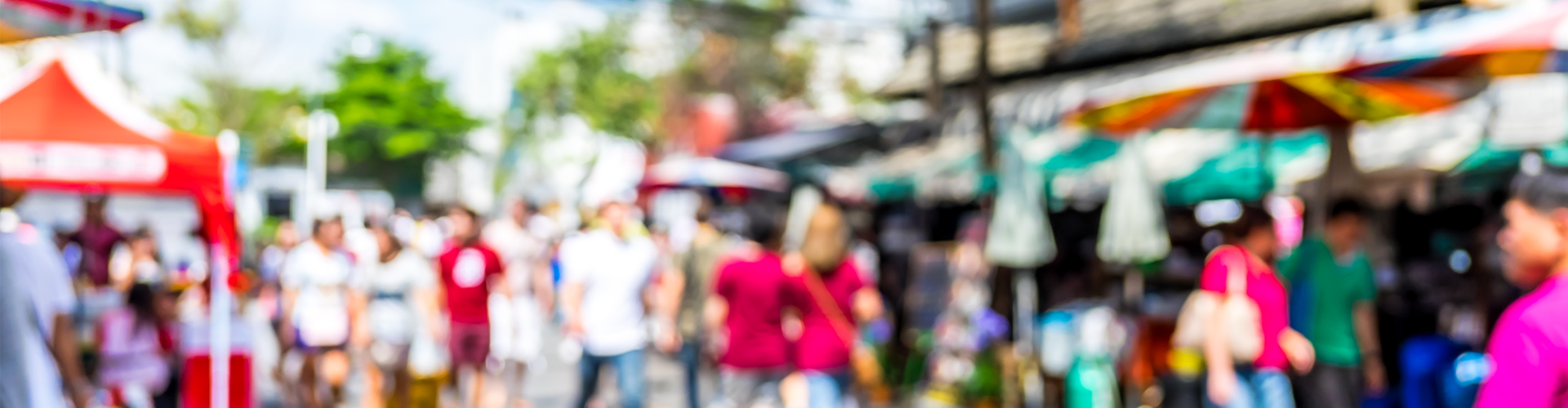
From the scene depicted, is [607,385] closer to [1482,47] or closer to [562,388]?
[562,388]

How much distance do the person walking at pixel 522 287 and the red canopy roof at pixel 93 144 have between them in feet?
7.85

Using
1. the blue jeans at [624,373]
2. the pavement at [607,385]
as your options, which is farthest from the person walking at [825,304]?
the pavement at [607,385]

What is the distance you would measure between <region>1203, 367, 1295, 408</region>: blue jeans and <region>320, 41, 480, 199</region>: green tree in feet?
192

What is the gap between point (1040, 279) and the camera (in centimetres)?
905

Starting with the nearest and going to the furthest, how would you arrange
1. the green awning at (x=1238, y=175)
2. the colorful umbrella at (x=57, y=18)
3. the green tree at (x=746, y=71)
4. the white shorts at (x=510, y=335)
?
1. the colorful umbrella at (x=57, y=18)
2. the green awning at (x=1238, y=175)
3. the white shorts at (x=510, y=335)
4. the green tree at (x=746, y=71)

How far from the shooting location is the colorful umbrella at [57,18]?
16.9 feet

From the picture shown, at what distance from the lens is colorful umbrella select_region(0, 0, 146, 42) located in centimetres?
515

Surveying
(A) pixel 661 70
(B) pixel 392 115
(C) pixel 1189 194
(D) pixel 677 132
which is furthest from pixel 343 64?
(C) pixel 1189 194

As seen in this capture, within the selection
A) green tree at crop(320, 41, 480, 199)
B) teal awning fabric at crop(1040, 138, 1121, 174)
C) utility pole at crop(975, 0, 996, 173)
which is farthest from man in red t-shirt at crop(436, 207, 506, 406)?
green tree at crop(320, 41, 480, 199)

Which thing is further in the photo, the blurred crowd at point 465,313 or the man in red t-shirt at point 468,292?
the man in red t-shirt at point 468,292

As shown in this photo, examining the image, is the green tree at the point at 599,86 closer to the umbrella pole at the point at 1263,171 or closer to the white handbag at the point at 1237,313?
the umbrella pole at the point at 1263,171

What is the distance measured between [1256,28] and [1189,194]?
18.8 feet

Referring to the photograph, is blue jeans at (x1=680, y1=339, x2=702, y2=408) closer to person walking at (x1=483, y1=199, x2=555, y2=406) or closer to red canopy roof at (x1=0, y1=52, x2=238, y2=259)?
person walking at (x1=483, y1=199, x2=555, y2=406)

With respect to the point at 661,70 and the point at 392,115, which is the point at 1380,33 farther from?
the point at 392,115
